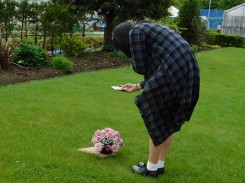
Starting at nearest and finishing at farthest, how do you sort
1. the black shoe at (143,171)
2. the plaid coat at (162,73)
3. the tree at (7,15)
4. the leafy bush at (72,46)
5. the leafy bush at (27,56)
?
the plaid coat at (162,73)
the black shoe at (143,171)
the leafy bush at (27,56)
the tree at (7,15)
the leafy bush at (72,46)

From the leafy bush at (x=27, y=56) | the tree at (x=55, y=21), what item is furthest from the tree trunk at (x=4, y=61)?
the tree at (x=55, y=21)

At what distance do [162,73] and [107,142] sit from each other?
1291 mm

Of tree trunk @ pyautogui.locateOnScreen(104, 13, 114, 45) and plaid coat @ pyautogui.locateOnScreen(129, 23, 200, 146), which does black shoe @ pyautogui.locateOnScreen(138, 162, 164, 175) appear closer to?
plaid coat @ pyautogui.locateOnScreen(129, 23, 200, 146)

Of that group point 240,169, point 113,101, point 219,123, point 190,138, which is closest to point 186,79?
point 240,169

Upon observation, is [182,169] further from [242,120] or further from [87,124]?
[242,120]

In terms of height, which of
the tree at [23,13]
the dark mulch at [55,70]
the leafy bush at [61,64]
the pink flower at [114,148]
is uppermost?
the tree at [23,13]

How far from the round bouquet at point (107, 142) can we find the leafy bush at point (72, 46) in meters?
8.14

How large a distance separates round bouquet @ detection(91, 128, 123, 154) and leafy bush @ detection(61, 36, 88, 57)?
8137 millimetres

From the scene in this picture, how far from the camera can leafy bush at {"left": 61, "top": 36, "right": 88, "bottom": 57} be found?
12.4 meters

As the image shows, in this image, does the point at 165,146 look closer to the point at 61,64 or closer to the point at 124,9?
the point at 61,64

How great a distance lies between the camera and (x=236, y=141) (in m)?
5.48

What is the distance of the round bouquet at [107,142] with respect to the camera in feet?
14.8

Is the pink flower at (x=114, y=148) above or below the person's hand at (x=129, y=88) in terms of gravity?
below

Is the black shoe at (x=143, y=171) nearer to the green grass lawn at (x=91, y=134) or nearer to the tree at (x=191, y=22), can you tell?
the green grass lawn at (x=91, y=134)
